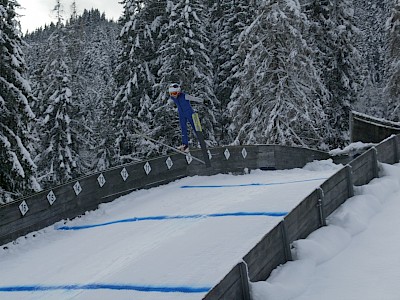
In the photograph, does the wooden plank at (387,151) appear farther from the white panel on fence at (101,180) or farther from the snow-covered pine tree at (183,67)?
the snow-covered pine tree at (183,67)

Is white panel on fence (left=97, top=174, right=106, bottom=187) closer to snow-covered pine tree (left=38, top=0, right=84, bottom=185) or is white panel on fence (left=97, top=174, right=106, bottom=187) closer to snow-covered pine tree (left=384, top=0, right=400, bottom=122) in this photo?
snow-covered pine tree (left=38, top=0, right=84, bottom=185)

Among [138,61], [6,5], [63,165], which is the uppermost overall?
[6,5]

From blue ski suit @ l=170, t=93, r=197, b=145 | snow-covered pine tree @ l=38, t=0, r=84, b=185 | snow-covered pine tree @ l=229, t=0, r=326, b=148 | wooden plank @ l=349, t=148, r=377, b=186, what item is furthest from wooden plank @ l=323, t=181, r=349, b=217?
snow-covered pine tree @ l=38, t=0, r=84, b=185

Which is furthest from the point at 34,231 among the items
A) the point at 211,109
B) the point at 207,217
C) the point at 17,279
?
the point at 211,109

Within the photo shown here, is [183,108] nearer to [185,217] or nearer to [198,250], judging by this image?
[185,217]

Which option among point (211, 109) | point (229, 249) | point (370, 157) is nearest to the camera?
point (229, 249)

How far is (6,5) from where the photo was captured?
15.8 meters

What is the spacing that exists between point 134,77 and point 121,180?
45.4ft

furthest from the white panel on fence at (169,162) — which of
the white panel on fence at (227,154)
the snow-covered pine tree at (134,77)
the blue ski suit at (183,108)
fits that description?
the snow-covered pine tree at (134,77)

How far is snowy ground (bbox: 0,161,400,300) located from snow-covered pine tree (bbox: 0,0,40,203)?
3.80 meters

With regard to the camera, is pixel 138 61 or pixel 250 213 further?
pixel 138 61

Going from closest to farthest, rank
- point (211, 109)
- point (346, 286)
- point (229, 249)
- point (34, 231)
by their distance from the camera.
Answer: point (346, 286), point (229, 249), point (34, 231), point (211, 109)

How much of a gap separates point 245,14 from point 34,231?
21.6m

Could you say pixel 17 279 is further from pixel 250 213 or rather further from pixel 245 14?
pixel 245 14
